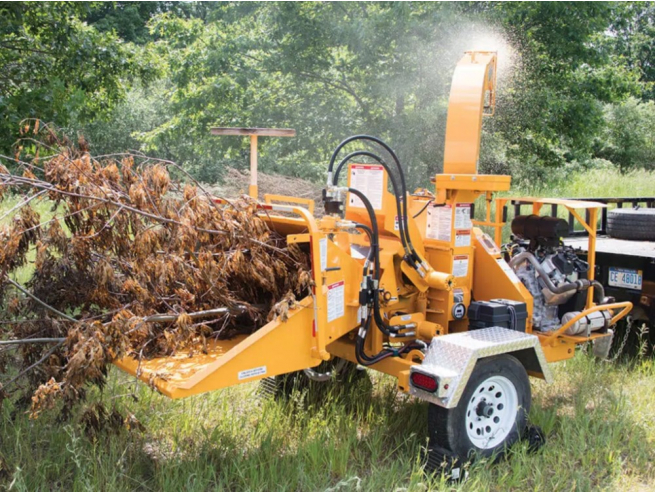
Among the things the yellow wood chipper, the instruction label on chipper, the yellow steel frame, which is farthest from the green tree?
the yellow steel frame

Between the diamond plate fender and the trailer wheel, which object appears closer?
the diamond plate fender

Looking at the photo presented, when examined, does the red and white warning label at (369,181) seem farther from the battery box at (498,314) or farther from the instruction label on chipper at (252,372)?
the instruction label on chipper at (252,372)

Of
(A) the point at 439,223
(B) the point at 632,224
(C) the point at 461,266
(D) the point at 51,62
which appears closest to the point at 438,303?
(C) the point at 461,266

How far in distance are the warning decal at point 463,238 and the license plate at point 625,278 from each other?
89.2 inches

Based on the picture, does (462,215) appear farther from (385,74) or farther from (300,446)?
(385,74)

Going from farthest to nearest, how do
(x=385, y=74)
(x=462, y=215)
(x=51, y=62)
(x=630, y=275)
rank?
1. (x=385, y=74)
2. (x=51, y=62)
3. (x=630, y=275)
4. (x=462, y=215)

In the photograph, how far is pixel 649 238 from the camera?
7.70 meters

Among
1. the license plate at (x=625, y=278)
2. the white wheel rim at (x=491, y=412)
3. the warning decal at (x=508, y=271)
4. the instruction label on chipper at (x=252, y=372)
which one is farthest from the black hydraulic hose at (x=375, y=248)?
the license plate at (x=625, y=278)

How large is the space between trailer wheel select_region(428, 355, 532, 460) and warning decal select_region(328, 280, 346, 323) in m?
0.83

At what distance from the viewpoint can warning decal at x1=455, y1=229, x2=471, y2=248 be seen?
5008 millimetres

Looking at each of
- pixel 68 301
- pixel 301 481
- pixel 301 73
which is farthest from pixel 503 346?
pixel 301 73

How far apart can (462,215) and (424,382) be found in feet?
4.42

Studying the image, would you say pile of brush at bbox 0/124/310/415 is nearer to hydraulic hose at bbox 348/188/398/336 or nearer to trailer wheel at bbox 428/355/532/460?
hydraulic hose at bbox 348/188/398/336

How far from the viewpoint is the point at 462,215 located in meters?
5.04
